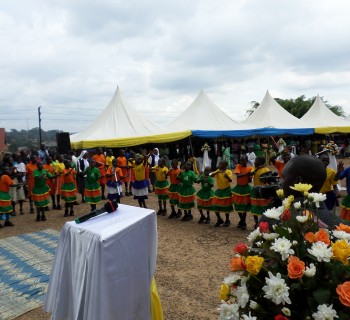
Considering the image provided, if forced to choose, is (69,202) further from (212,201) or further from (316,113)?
(316,113)

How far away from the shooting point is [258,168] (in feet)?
23.6

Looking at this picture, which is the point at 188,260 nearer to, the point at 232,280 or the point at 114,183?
the point at 232,280

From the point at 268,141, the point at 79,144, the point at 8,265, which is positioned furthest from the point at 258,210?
the point at 268,141

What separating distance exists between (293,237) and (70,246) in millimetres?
1876

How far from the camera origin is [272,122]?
66.6 ft

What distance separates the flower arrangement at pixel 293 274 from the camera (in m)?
1.33

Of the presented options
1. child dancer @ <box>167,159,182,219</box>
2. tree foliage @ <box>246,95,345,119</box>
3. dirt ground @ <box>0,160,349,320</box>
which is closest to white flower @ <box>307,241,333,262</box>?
dirt ground @ <box>0,160,349,320</box>

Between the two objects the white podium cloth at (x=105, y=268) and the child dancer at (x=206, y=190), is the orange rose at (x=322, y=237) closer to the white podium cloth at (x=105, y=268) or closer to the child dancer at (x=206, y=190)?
the white podium cloth at (x=105, y=268)

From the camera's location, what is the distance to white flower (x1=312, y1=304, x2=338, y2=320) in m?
1.25

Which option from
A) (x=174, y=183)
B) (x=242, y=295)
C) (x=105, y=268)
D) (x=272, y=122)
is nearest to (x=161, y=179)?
(x=174, y=183)

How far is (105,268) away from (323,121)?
79.4ft

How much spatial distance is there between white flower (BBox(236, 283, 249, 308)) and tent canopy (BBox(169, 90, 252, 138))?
15070 mm

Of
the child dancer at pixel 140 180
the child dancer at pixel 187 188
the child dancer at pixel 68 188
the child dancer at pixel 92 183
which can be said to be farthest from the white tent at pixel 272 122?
the child dancer at pixel 68 188

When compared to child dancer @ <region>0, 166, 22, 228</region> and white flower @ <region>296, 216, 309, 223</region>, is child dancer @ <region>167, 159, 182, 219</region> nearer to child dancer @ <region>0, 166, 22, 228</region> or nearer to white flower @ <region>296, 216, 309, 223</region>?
child dancer @ <region>0, 166, 22, 228</region>
